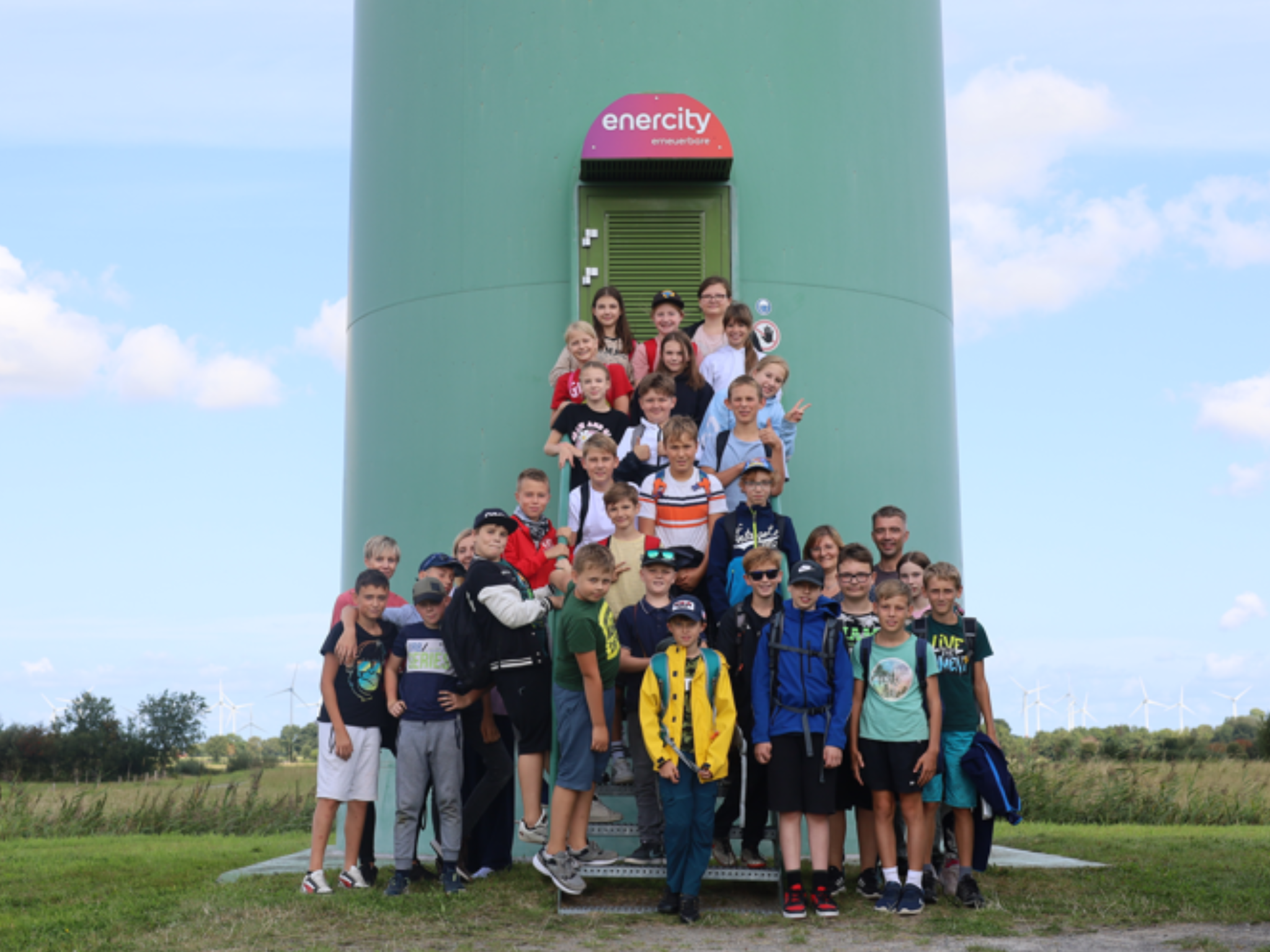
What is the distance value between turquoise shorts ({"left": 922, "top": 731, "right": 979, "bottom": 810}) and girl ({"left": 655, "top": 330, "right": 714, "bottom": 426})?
294 cm

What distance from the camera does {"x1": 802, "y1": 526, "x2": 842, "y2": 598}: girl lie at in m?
7.91

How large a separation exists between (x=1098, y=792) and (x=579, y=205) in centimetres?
1009

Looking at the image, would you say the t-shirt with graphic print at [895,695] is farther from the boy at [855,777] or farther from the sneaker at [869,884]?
the sneaker at [869,884]

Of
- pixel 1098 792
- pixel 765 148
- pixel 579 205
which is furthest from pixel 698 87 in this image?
pixel 1098 792

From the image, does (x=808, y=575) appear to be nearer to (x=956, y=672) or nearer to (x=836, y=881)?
(x=956, y=672)

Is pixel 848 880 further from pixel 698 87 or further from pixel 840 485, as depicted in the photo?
pixel 698 87

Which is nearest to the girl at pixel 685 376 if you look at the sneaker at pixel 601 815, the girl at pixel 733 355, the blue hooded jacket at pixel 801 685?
the girl at pixel 733 355

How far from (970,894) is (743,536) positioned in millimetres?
2504

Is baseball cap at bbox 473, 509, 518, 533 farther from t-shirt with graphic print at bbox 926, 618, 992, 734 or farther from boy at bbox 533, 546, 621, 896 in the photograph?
t-shirt with graphic print at bbox 926, 618, 992, 734

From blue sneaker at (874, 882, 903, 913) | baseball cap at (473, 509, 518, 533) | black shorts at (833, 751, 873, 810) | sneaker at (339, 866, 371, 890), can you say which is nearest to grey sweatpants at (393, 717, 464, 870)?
sneaker at (339, 866, 371, 890)

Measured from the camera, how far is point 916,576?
818 centimetres

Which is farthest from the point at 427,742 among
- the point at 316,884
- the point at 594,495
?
the point at 594,495

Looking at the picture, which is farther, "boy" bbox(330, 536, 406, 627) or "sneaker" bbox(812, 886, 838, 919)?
"boy" bbox(330, 536, 406, 627)

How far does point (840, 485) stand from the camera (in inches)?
425
